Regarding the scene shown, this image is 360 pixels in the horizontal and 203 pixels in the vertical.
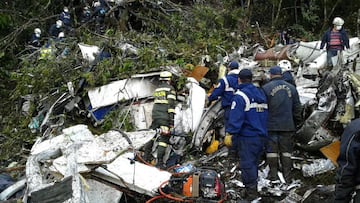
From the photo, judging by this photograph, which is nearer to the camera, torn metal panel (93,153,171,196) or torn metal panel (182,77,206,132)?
torn metal panel (93,153,171,196)

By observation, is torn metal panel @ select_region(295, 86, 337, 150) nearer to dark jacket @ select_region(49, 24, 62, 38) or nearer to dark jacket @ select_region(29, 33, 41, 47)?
dark jacket @ select_region(29, 33, 41, 47)

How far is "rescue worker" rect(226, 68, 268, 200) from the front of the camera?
5.17m

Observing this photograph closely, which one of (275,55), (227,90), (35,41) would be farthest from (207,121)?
(35,41)

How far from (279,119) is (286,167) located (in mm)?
656

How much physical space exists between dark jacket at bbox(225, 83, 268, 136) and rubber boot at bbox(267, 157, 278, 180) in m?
0.60

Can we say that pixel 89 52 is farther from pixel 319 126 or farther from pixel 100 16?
pixel 319 126

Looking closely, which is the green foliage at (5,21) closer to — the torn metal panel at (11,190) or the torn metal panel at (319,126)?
the torn metal panel at (11,190)

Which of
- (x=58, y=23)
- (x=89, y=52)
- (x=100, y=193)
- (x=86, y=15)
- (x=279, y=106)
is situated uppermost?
(x=86, y=15)

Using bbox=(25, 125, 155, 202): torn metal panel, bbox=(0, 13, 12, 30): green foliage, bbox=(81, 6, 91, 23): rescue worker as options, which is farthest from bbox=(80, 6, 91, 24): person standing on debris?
bbox=(25, 125, 155, 202): torn metal panel

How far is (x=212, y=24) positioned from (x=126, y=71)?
14.8 feet

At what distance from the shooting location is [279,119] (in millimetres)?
5602

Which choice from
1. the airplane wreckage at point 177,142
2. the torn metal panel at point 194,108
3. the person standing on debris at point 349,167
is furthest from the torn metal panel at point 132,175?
the person standing on debris at point 349,167

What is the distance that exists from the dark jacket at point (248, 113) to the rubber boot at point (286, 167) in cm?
72

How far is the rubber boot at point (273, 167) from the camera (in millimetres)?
5695
